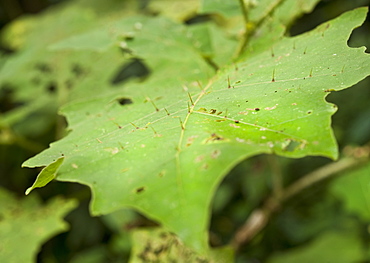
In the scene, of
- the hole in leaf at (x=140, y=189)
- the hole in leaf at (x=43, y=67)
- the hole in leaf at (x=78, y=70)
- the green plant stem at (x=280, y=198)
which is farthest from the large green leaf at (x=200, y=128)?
the hole in leaf at (x=43, y=67)

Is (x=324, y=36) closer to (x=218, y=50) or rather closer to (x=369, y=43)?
(x=218, y=50)

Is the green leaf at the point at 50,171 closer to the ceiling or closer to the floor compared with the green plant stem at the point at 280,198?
closer to the ceiling

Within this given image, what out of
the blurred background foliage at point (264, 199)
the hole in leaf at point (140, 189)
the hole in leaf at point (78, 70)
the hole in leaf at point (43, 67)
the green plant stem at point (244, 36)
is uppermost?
the hole in leaf at point (140, 189)

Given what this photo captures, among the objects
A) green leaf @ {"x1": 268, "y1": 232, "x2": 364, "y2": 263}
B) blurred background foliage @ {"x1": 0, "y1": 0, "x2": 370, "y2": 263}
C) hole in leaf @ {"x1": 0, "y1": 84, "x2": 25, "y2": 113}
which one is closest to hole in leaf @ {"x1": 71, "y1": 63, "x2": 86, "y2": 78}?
blurred background foliage @ {"x1": 0, "y1": 0, "x2": 370, "y2": 263}

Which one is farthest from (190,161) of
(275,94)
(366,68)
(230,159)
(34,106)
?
(34,106)

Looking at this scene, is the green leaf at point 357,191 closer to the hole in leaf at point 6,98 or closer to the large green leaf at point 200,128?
the large green leaf at point 200,128

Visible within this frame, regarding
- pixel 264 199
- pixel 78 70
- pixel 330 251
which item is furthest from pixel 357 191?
pixel 78 70

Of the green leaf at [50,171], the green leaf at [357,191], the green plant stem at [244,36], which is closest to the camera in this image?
the green leaf at [50,171]
